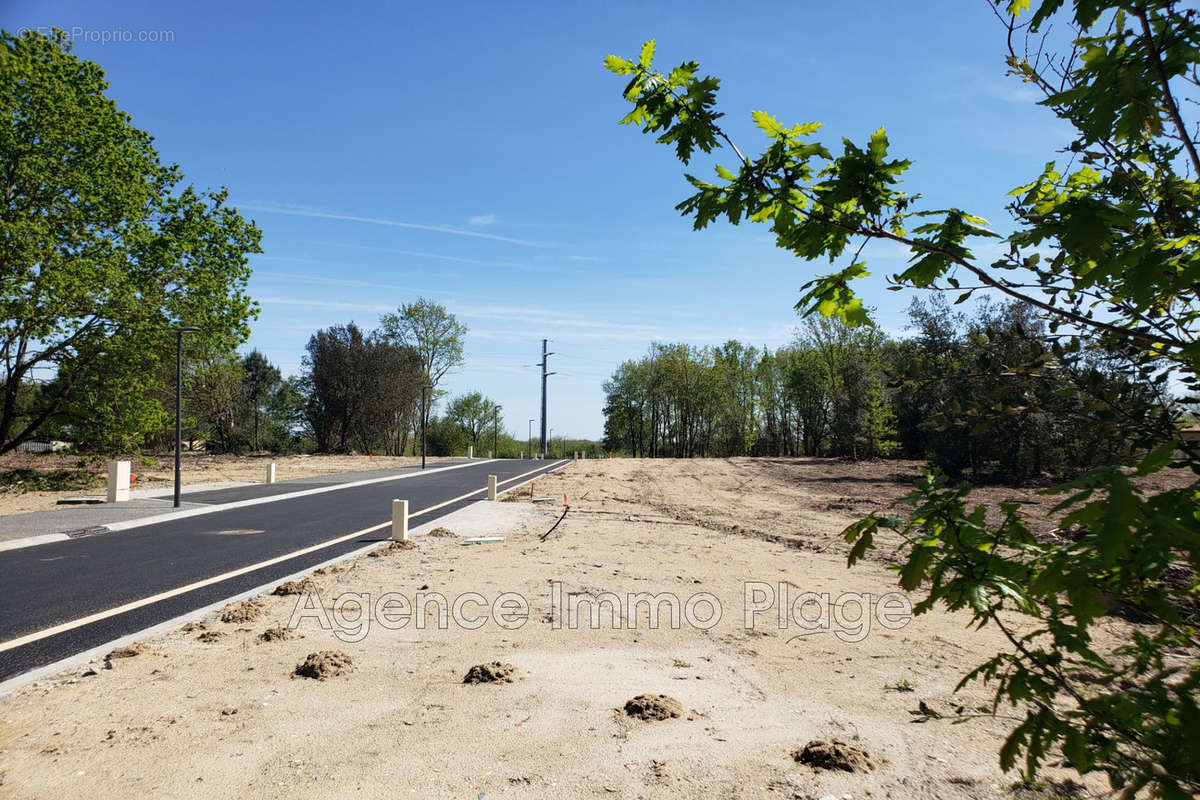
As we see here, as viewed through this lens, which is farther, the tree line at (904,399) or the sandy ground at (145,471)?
the sandy ground at (145,471)

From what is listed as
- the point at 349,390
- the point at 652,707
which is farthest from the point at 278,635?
the point at 349,390

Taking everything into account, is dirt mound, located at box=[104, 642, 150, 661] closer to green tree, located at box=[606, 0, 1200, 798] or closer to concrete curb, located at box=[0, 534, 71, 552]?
green tree, located at box=[606, 0, 1200, 798]

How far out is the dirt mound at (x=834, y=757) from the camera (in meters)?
3.62

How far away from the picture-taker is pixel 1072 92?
179 centimetres

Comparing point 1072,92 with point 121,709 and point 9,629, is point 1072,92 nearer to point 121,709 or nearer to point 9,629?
point 121,709

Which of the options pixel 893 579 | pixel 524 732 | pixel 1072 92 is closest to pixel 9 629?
pixel 524 732

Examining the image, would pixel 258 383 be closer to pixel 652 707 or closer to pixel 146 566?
pixel 146 566

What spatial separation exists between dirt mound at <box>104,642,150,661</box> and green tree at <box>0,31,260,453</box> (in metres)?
18.5

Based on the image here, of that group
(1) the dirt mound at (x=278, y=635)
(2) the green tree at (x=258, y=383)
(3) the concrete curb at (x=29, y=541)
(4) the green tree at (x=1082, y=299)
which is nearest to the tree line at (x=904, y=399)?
(4) the green tree at (x=1082, y=299)

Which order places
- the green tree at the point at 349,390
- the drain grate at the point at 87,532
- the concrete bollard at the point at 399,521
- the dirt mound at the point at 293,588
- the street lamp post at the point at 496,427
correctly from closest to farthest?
the dirt mound at the point at 293,588 < the concrete bollard at the point at 399,521 < the drain grate at the point at 87,532 < the green tree at the point at 349,390 < the street lamp post at the point at 496,427

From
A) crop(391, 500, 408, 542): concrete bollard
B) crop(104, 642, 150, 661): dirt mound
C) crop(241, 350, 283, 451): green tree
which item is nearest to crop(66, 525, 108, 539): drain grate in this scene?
crop(391, 500, 408, 542): concrete bollard

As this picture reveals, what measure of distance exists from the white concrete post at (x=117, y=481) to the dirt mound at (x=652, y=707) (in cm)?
1911

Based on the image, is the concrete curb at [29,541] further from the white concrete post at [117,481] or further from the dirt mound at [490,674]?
the dirt mound at [490,674]

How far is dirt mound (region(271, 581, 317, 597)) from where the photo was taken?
310 inches
